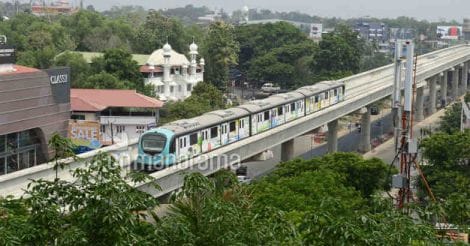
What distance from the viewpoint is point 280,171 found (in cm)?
3005

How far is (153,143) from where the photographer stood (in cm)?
2983

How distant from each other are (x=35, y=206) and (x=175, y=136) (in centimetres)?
2029

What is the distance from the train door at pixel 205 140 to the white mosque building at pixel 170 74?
92.1 feet

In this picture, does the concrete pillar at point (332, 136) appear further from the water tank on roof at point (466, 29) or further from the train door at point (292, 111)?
the water tank on roof at point (466, 29)

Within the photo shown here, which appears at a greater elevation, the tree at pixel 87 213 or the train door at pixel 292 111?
the tree at pixel 87 213

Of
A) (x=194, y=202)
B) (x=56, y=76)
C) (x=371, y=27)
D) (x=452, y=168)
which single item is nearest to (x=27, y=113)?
(x=56, y=76)

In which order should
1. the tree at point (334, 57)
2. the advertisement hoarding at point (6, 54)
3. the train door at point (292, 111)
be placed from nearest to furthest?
1. the advertisement hoarding at point (6, 54)
2. the train door at point (292, 111)
3. the tree at point (334, 57)

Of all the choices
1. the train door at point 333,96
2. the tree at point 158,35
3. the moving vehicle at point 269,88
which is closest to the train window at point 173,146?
the train door at point 333,96

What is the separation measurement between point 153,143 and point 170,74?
111 feet

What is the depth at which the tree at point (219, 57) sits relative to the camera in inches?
2992

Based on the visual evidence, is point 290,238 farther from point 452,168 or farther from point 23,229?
point 452,168

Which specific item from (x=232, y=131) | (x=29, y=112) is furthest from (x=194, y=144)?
(x=29, y=112)

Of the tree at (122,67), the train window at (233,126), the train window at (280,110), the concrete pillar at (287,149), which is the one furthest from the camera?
the tree at (122,67)

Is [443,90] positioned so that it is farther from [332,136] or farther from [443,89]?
[332,136]
